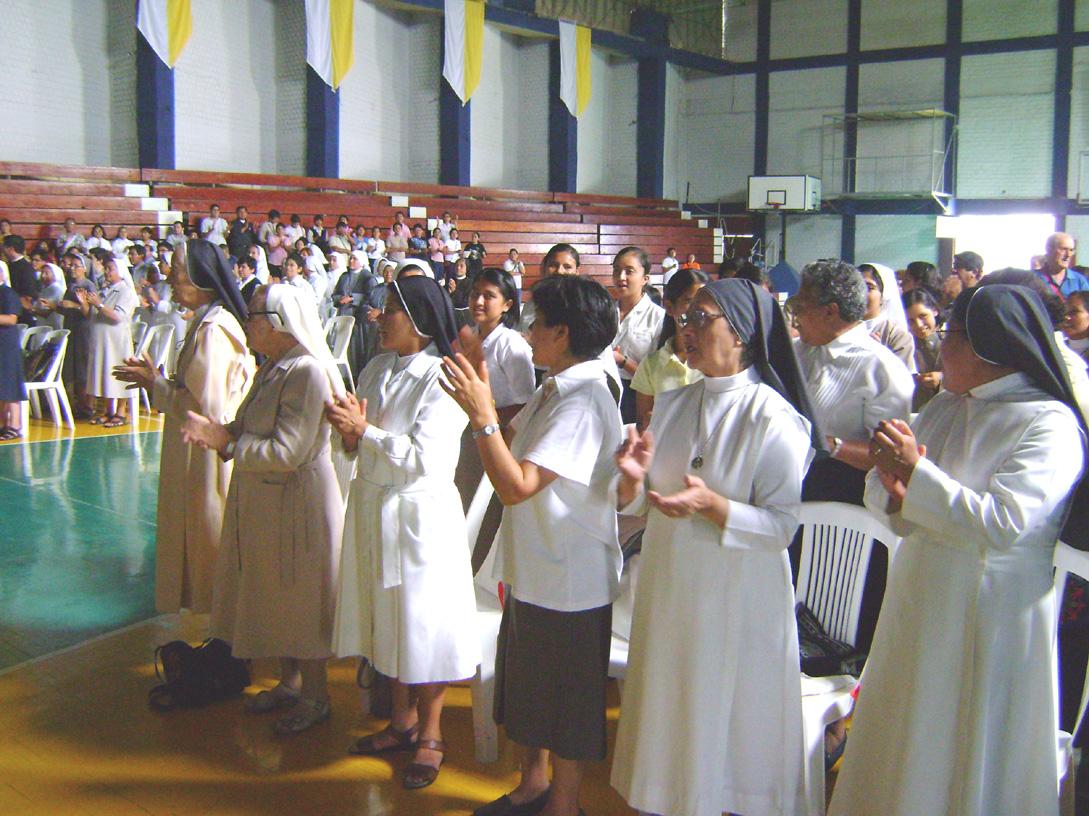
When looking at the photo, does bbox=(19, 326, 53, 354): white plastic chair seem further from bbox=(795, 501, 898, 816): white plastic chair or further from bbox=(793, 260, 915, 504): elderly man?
bbox=(795, 501, 898, 816): white plastic chair

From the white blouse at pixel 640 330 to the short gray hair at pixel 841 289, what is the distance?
1.79m

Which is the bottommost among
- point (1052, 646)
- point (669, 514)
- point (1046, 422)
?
point (1052, 646)

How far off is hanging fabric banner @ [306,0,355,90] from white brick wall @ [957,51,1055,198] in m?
12.2

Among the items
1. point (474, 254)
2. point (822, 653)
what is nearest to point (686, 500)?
point (822, 653)

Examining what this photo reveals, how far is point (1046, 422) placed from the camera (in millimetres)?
2047

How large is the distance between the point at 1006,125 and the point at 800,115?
13.8ft

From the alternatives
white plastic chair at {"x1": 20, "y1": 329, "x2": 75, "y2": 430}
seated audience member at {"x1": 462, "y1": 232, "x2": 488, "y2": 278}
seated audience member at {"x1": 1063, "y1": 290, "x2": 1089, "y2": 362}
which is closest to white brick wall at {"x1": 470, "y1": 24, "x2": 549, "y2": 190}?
seated audience member at {"x1": 462, "y1": 232, "x2": 488, "y2": 278}

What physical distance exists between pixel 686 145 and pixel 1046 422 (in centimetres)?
2268

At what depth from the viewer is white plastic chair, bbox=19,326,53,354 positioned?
957 cm

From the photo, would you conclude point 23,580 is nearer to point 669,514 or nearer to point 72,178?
point 669,514

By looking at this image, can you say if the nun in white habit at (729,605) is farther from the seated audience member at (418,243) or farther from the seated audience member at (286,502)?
the seated audience member at (418,243)

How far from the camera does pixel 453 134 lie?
18.9 m

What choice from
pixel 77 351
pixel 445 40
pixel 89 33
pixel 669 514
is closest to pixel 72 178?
pixel 89 33

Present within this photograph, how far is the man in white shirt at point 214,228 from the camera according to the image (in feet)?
44.4
